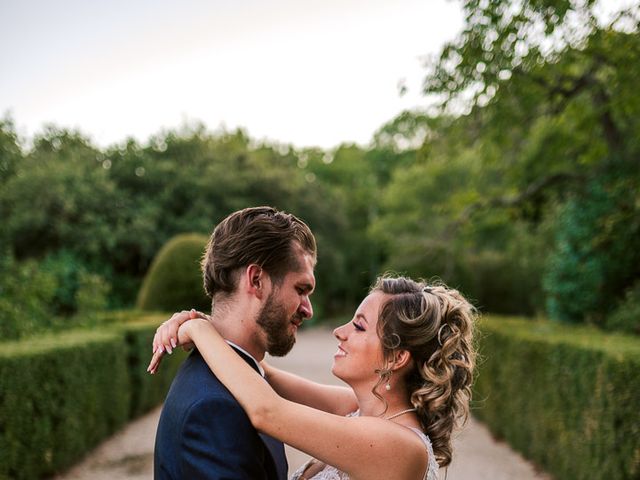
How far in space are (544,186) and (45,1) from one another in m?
9.97

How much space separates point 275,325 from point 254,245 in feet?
1.02

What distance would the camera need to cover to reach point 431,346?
2723mm

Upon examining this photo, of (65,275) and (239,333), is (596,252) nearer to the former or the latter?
(239,333)

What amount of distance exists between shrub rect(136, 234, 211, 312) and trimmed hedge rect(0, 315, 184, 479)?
5.38 meters

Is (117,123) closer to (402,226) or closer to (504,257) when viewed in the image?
(402,226)

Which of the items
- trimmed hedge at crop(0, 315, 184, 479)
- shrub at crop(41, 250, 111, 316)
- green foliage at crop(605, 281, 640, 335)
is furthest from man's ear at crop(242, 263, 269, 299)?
shrub at crop(41, 250, 111, 316)

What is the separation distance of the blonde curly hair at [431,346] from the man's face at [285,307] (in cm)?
40

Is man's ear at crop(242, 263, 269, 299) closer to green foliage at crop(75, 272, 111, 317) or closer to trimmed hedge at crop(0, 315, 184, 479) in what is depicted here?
trimmed hedge at crop(0, 315, 184, 479)

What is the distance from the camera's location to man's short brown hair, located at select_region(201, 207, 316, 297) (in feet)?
7.64

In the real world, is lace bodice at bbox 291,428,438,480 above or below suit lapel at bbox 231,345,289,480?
below

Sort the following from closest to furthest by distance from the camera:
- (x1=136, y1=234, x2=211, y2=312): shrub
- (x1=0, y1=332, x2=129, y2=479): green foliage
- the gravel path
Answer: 1. (x1=0, y1=332, x2=129, y2=479): green foliage
2. the gravel path
3. (x1=136, y1=234, x2=211, y2=312): shrub

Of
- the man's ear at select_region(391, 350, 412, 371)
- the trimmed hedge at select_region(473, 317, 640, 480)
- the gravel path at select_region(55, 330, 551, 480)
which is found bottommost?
the gravel path at select_region(55, 330, 551, 480)

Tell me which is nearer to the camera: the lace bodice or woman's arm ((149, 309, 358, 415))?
the lace bodice

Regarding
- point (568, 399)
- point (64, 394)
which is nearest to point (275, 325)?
point (568, 399)
